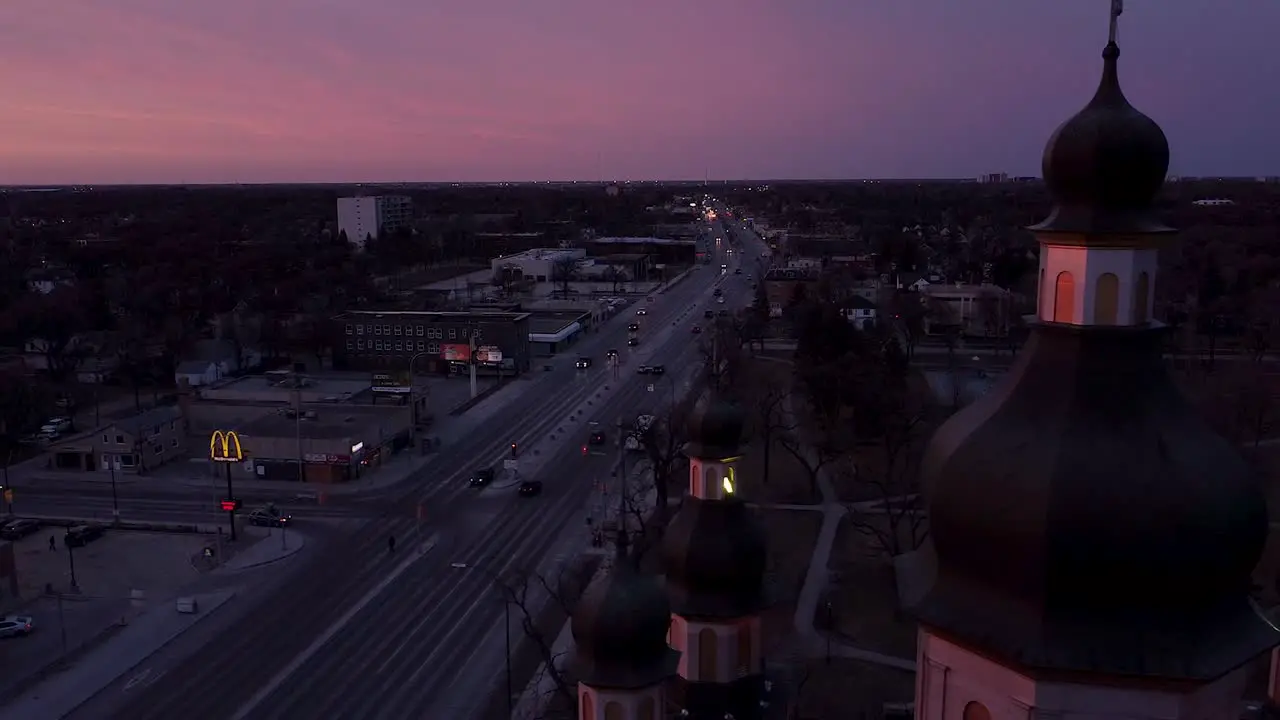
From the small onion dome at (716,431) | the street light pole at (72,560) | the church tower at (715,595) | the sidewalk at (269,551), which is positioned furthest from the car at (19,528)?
the small onion dome at (716,431)

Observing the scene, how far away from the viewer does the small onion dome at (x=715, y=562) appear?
13320mm

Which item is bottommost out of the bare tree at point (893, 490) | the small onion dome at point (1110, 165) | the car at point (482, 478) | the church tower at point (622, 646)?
the car at point (482, 478)

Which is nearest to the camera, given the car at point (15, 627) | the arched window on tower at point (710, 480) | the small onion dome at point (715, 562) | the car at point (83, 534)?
the small onion dome at point (715, 562)

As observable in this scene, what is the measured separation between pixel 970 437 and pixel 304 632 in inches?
903

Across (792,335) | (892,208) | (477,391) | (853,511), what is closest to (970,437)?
(853,511)

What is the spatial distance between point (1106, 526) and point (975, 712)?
1.70m

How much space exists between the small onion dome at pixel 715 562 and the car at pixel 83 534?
1003 inches

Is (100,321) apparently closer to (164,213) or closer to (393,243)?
(393,243)

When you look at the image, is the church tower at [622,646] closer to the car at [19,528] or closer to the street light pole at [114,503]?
the street light pole at [114,503]

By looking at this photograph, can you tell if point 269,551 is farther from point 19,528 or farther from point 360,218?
point 360,218

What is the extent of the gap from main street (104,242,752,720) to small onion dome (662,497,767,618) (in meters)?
11.0

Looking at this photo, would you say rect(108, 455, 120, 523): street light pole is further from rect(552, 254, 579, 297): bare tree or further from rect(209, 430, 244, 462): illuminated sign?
rect(552, 254, 579, 297): bare tree

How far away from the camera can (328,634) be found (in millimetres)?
25547

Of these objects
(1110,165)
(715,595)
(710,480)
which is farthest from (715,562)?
(1110,165)
